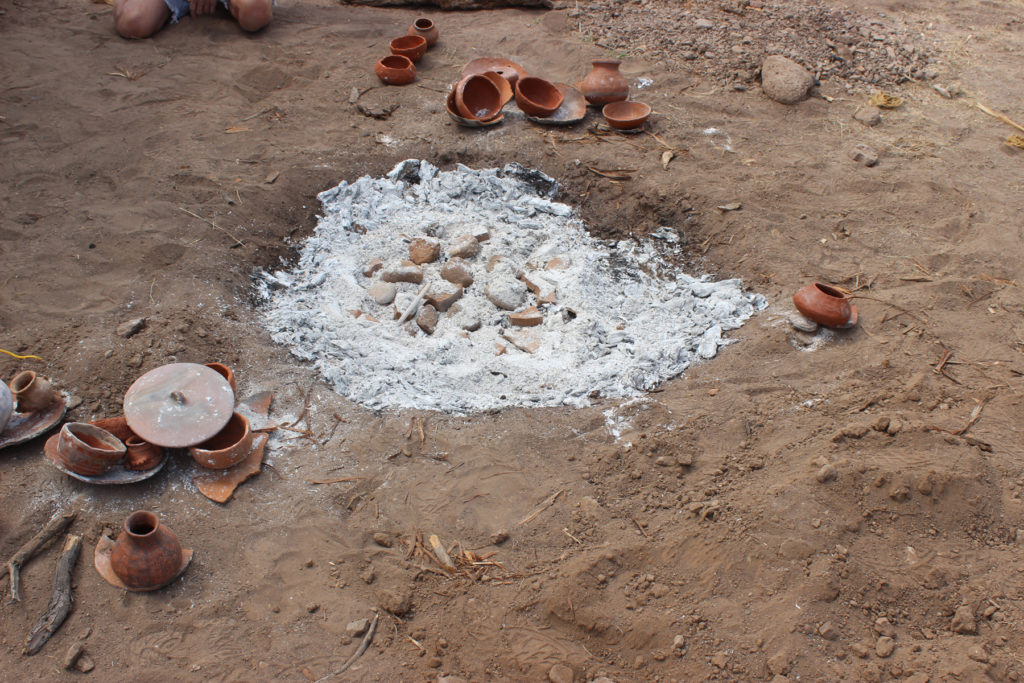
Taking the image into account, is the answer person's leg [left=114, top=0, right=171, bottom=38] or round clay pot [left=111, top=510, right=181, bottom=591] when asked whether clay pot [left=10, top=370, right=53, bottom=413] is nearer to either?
round clay pot [left=111, top=510, right=181, bottom=591]

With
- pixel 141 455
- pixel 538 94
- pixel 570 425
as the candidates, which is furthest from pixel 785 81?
pixel 141 455

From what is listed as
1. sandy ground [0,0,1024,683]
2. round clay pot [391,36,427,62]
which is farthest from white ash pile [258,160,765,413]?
round clay pot [391,36,427,62]

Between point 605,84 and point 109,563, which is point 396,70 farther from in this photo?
point 109,563

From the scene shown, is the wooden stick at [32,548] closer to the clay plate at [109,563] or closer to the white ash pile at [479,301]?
the clay plate at [109,563]

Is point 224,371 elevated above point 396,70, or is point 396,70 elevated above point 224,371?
point 396,70

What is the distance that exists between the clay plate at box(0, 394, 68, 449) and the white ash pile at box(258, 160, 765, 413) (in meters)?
1.02

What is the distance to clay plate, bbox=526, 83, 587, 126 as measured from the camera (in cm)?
519

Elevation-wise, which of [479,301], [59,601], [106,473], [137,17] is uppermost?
[137,17]

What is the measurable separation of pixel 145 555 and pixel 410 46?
478cm

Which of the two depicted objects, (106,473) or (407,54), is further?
(407,54)

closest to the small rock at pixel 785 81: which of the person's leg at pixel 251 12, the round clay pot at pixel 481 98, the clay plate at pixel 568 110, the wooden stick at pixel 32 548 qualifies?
the clay plate at pixel 568 110

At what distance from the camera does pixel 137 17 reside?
5.70 meters

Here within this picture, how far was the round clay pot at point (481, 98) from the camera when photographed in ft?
17.1

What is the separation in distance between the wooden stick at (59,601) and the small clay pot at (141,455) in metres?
0.32
